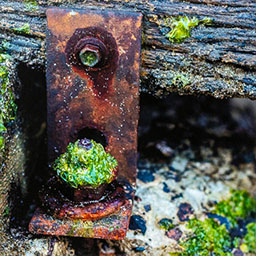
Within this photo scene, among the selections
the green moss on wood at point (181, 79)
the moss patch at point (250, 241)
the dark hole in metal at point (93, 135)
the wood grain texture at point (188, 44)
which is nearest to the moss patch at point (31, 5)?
the wood grain texture at point (188, 44)

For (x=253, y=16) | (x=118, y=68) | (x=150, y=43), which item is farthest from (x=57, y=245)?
(x=253, y=16)

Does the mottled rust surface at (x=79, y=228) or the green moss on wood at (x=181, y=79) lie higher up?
the green moss on wood at (x=181, y=79)

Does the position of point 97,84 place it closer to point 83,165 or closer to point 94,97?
point 94,97

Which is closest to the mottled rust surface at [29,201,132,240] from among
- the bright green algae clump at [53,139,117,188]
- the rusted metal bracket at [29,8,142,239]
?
the rusted metal bracket at [29,8,142,239]

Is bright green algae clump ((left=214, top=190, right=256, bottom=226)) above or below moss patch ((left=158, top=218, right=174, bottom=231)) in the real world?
above

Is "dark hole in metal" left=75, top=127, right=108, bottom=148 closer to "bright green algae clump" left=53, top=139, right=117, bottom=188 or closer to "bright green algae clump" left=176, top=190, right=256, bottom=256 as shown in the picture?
"bright green algae clump" left=53, top=139, right=117, bottom=188

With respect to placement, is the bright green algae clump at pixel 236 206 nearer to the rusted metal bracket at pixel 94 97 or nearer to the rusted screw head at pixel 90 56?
the rusted metal bracket at pixel 94 97
